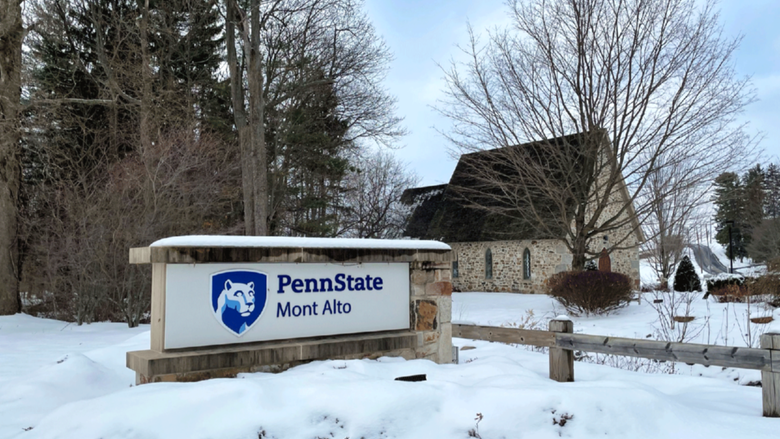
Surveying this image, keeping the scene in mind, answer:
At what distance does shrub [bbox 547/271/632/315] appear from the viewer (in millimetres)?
14492

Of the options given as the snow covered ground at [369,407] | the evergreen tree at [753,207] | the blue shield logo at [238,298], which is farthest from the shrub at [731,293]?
the evergreen tree at [753,207]

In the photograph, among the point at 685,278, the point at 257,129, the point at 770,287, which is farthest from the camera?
the point at 685,278

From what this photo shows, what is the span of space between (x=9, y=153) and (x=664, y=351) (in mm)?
14952

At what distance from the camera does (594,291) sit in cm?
1455

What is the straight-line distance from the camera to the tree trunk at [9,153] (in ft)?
44.6

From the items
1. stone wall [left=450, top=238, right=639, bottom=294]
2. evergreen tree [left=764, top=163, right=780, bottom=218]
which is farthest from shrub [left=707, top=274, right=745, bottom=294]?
evergreen tree [left=764, top=163, right=780, bottom=218]

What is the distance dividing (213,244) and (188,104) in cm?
1364

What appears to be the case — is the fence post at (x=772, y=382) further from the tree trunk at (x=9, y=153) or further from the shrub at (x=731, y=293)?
the tree trunk at (x=9, y=153)

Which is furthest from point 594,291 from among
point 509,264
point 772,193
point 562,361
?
point 772,193

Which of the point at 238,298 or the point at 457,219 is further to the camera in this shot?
the point at 457,219

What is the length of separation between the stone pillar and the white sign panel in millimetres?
119

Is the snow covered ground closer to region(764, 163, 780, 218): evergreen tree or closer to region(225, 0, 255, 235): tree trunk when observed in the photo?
region(225, 0, 255, 235): tree trunk

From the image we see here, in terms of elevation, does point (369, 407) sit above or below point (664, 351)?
below

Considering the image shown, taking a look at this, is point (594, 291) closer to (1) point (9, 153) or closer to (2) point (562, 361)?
(2) point (562, 361)
